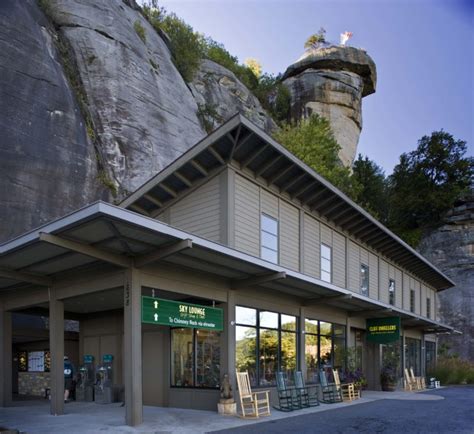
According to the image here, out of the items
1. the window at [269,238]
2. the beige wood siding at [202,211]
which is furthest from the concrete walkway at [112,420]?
the beige wood siding at [202,211]

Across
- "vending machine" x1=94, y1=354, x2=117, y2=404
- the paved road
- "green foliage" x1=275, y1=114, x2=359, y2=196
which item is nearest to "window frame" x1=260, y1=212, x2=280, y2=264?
the paved road

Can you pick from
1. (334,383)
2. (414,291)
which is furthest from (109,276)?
(414,291)

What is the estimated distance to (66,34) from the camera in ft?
94.8

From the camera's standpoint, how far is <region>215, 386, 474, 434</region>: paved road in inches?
393

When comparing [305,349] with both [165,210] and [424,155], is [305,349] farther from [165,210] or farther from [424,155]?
[424,155]

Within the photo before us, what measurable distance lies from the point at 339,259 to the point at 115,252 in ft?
35.0

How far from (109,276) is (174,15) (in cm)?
3458

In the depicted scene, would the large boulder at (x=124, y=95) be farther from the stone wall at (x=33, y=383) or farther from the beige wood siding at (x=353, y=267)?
the beige wood siding at (x=353, y=267)

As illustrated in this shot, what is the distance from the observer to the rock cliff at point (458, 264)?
36438mm

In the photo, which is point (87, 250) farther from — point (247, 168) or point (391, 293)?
point (391, 293)

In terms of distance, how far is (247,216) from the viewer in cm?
1366

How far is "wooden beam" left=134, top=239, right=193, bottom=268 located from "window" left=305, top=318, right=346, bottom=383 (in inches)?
293

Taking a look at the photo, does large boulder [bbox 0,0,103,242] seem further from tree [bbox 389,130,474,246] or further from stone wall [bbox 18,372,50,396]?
tree [bbox 389,130,474,246]

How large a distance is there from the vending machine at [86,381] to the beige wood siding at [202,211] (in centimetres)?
563
